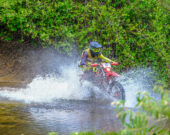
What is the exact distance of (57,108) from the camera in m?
7.39

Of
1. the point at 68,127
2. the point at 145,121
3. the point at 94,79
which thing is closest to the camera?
the point at 145,121

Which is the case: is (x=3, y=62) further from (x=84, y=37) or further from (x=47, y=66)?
(x=84, y=37)

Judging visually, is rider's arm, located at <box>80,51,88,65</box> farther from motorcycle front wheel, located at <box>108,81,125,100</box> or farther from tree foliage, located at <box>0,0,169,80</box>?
tree foliage, located at <box>0,0,169,80</box>

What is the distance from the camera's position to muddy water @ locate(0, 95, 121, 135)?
533 centimetres

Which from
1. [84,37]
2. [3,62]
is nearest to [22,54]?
[3,62]

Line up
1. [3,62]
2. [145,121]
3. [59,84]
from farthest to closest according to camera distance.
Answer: [3,62]
[59,84]
[145,121]

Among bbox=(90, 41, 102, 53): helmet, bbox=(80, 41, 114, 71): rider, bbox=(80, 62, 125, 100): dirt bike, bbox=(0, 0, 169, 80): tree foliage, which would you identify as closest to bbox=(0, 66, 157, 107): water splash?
bbox=(80, 62, 125, 100): dirt bike

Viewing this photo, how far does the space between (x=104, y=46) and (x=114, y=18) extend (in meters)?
1.33

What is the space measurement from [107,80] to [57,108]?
6.36ft

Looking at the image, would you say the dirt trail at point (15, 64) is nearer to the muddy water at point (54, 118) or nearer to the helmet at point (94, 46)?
the muddy water at point (54, 118)

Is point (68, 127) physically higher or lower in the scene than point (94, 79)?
lower

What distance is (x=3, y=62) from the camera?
41.3ft

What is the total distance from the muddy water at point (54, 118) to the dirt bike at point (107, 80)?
1.61 feet

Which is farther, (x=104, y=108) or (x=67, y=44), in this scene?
(x=67, y=44)
